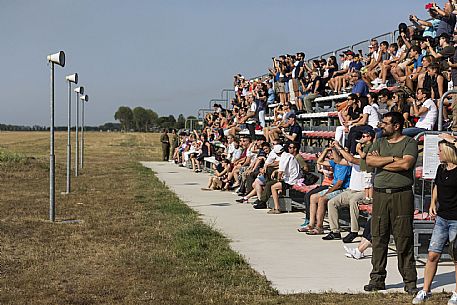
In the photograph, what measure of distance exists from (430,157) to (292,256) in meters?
2.49

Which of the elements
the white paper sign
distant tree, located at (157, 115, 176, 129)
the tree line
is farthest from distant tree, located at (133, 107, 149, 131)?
the white paper sign

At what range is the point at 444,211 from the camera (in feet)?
24.4

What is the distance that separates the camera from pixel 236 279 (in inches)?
335

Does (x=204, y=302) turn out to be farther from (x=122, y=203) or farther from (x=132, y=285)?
(x=122, y=203)

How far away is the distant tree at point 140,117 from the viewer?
17774 centimetres

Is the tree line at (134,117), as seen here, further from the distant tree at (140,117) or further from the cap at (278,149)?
the cap at (278,149)

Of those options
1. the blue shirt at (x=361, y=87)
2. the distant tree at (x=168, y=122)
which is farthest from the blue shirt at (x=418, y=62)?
the distant tree at (x=168, y=122)

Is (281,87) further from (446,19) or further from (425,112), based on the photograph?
(425,112)

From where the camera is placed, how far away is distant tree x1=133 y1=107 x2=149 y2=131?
583 feet

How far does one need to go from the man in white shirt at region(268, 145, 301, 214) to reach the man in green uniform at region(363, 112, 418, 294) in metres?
6.84

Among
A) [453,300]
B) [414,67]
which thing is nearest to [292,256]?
[453,300]

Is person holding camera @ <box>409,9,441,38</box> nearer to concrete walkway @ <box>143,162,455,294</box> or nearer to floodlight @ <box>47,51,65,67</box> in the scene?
concrete walkway @ <box>143,162,455,294</box>

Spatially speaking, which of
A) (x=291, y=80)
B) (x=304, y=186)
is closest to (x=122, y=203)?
(x=304, y=186)

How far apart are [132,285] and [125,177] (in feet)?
62.5
